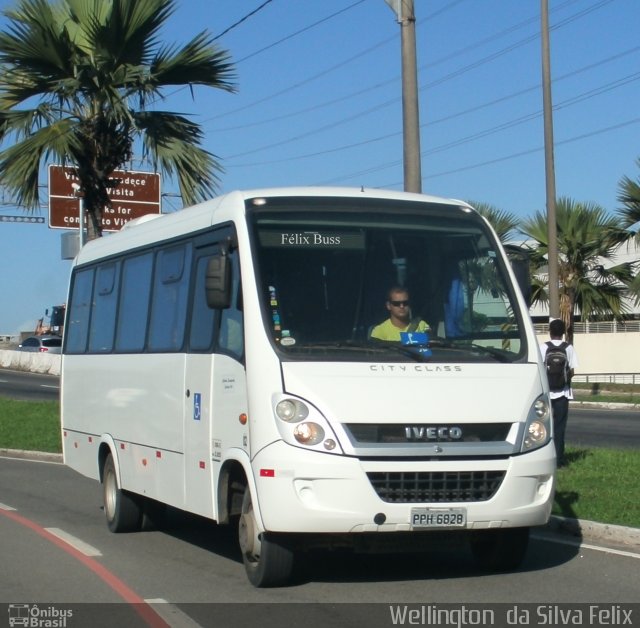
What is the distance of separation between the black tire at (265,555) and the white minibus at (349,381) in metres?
0.01

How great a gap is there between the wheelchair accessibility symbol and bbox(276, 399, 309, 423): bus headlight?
152 centimetres

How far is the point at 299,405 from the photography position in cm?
793

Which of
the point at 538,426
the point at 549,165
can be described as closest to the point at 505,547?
the point at 538,426

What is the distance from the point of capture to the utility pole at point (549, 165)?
2419cm

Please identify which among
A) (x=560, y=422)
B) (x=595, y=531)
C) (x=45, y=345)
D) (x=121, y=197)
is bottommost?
(x=595, y=531)

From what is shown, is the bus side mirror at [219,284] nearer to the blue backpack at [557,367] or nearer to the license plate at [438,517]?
the license plate at [438,517]

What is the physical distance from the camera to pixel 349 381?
8039 mm

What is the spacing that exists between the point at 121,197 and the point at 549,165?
9.05m

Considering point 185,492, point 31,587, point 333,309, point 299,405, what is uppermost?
point 333,309

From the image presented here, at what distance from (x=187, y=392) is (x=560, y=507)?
4.13 metres

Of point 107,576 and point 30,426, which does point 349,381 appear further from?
point 30,426

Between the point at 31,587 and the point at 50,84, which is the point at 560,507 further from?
the point at 50,84
